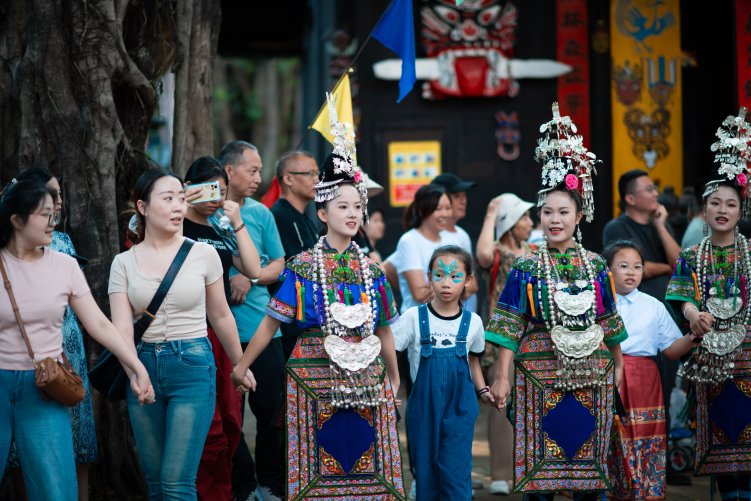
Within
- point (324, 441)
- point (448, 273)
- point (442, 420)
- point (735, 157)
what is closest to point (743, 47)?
point (735, 157)

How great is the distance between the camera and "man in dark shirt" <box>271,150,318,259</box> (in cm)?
695

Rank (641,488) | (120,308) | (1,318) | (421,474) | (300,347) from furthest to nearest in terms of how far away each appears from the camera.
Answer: (641,488) → (421,474) → (300,347) → (120,308) → (1,318)

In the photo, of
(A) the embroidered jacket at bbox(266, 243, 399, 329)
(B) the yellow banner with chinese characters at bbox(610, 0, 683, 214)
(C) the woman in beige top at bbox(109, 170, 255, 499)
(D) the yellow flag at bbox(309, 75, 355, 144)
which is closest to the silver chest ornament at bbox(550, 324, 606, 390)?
(A) the embroidered jacket at bbox(266, 243, 399, 329)

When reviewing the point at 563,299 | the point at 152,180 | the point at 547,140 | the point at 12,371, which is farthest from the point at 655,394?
the point at 12,371

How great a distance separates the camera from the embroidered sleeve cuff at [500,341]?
5.86 metres

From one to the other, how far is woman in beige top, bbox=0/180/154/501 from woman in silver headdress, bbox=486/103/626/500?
2.07 metres

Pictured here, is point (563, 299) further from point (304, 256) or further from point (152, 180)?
point (152, 180)

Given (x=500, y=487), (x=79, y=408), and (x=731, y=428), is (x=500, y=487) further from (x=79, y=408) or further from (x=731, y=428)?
(x=79, y=408)

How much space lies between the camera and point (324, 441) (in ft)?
18.2

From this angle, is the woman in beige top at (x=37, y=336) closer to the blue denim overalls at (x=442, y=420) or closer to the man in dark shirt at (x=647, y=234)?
the blue denim overalls at (x=442, y=420)

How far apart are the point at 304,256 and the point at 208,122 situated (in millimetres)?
2707

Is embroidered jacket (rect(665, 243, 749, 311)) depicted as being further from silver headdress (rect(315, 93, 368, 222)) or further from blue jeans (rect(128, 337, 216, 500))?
blue jeans (rect(128, 337, 216, 500))

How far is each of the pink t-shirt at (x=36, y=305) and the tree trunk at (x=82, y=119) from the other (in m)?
1.69

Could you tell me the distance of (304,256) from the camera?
5.69m
